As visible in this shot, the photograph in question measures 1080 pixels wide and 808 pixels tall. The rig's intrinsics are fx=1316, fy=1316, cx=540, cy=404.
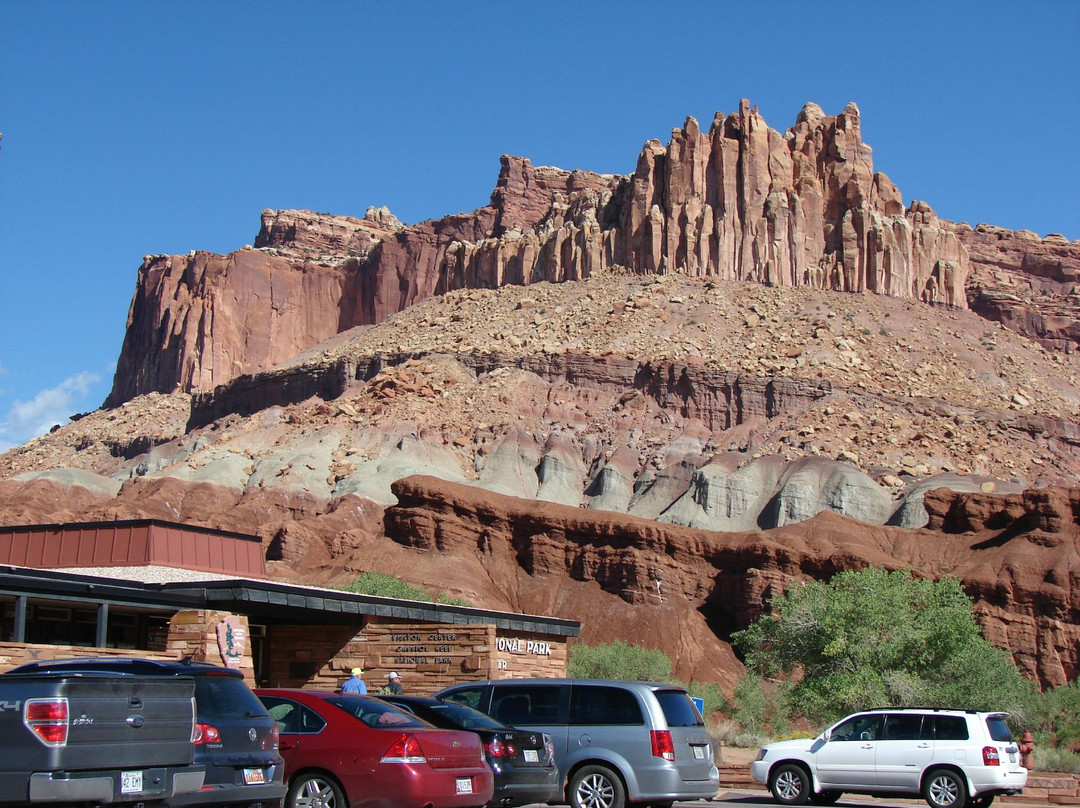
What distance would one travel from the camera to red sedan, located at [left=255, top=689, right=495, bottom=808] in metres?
13.6

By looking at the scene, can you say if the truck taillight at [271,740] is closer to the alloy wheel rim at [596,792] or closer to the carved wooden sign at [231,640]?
the alloy wheel rim at [596,792]

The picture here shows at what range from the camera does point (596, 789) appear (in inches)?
651

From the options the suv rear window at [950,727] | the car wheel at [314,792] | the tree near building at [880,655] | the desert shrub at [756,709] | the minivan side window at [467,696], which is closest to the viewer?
the car wheel at [314,792]

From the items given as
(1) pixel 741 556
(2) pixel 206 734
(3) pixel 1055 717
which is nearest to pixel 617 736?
(2) pixel 206 734

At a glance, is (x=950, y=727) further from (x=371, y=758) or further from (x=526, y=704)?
(x=371, y=758)

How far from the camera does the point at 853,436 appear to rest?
93938 mm

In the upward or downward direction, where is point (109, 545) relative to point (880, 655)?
upward

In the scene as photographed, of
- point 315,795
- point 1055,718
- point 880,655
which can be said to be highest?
point 880,655

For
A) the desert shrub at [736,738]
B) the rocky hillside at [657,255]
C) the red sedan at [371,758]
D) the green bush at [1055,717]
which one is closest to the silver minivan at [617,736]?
the red sedan at [371,758]

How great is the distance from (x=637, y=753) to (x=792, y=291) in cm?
10523

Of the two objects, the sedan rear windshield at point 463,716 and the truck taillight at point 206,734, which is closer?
the truck taillight at point 206,734

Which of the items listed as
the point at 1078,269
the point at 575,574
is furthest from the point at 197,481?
the point at 1078,269

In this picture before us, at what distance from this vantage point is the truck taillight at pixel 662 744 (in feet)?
53.5

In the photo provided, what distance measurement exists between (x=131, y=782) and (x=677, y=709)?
7970 mm
